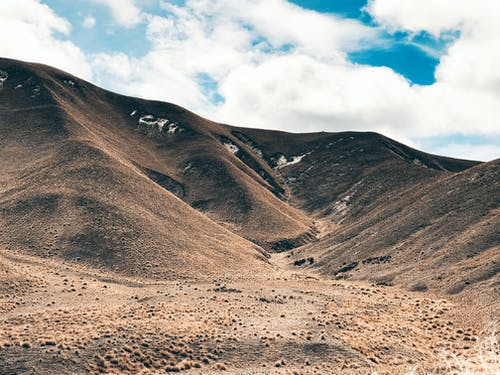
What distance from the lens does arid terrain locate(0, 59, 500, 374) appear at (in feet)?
109

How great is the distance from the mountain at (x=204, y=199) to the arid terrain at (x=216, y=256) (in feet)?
1.32

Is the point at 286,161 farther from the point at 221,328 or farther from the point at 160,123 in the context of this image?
the point at 221,328

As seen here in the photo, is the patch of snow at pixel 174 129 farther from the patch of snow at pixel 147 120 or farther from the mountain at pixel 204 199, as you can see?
the patch of snow at pixel 147 120

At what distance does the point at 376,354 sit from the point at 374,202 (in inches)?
3289

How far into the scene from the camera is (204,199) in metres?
118

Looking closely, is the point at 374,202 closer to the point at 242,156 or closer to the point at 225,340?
the point at 242,156

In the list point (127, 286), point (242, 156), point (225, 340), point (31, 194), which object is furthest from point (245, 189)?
point (225, 340)

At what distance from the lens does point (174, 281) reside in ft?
197

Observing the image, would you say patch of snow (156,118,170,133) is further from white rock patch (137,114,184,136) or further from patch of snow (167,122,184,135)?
patch of snow (167,122,184,135)

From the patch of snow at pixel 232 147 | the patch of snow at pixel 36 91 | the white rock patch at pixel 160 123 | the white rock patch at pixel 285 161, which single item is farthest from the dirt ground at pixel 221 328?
the white rock patch at pixel 285 161

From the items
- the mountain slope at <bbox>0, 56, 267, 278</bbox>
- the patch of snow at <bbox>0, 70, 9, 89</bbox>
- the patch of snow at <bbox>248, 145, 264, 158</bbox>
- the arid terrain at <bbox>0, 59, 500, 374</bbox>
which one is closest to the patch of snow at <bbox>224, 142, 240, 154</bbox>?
the arid terrain at <bbox>0, 59, 500, 374</bbox>

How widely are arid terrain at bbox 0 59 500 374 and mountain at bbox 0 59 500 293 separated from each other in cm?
40

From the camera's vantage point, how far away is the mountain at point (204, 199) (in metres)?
65.6

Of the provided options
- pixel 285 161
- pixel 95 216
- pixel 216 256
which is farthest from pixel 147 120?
pixel 216 256
